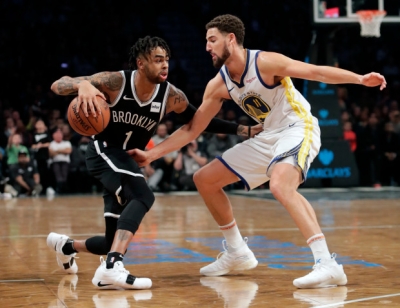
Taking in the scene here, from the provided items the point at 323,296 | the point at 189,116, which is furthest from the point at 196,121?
the point at 323,296

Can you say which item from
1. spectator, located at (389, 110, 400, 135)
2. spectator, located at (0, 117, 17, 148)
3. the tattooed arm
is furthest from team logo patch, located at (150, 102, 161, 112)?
spectator, located at (389, 110, 400, 135)

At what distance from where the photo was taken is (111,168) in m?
5.34

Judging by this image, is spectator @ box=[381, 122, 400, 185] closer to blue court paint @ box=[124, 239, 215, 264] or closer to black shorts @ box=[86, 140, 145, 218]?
blue court paint @ box=[124, 239, 215, 264]

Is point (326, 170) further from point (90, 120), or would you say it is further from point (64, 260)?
point (90, 120)

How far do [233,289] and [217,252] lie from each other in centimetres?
174

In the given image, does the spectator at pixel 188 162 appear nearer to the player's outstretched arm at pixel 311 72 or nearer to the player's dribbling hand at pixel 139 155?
the player's dribbling hand at pixel 139 155

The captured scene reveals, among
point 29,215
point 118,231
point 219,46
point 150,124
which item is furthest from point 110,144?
point 29,215

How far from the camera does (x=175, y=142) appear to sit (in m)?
5.73

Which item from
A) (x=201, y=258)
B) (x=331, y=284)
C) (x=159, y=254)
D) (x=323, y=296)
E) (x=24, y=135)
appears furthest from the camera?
(x=24, y=135)

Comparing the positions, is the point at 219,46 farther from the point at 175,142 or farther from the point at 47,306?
the point at 47,306

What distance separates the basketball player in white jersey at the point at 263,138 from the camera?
508 cm

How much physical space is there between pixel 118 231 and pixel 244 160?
113 centimetres

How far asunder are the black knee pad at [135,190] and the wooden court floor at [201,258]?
0.58 metres

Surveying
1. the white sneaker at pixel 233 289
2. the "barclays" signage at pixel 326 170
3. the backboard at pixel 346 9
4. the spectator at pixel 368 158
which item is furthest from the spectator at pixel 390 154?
the white sneaker at pixel 233 289
